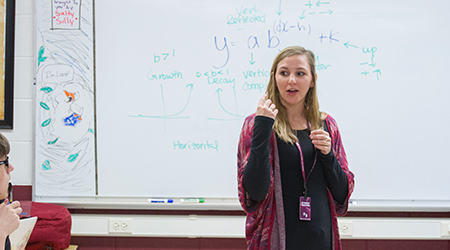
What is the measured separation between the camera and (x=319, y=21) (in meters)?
1.86

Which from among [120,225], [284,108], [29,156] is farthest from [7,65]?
[284,108]

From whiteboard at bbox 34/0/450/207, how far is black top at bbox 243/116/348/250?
779 millimetres

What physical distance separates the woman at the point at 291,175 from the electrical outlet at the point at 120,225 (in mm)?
1003

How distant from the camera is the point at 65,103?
1.87m

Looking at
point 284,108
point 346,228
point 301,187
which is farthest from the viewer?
point 346,228

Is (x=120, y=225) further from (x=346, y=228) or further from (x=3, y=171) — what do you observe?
(x=346, y=228)

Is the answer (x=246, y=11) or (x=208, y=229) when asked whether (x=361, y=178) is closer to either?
(x=208, y=229)

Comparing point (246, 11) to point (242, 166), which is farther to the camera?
point (246, 11)

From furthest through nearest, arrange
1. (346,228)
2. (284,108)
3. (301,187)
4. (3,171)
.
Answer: (346,228) < (284,108) < (301,187) < (3,171)

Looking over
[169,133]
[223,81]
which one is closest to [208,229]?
[169,133]

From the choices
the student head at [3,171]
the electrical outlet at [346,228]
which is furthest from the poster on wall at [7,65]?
the electrical outlet at [346,228]

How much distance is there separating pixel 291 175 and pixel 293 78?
34 cm

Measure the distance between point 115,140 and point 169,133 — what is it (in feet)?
1.03

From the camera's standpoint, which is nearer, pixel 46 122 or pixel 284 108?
pixel 284 108
